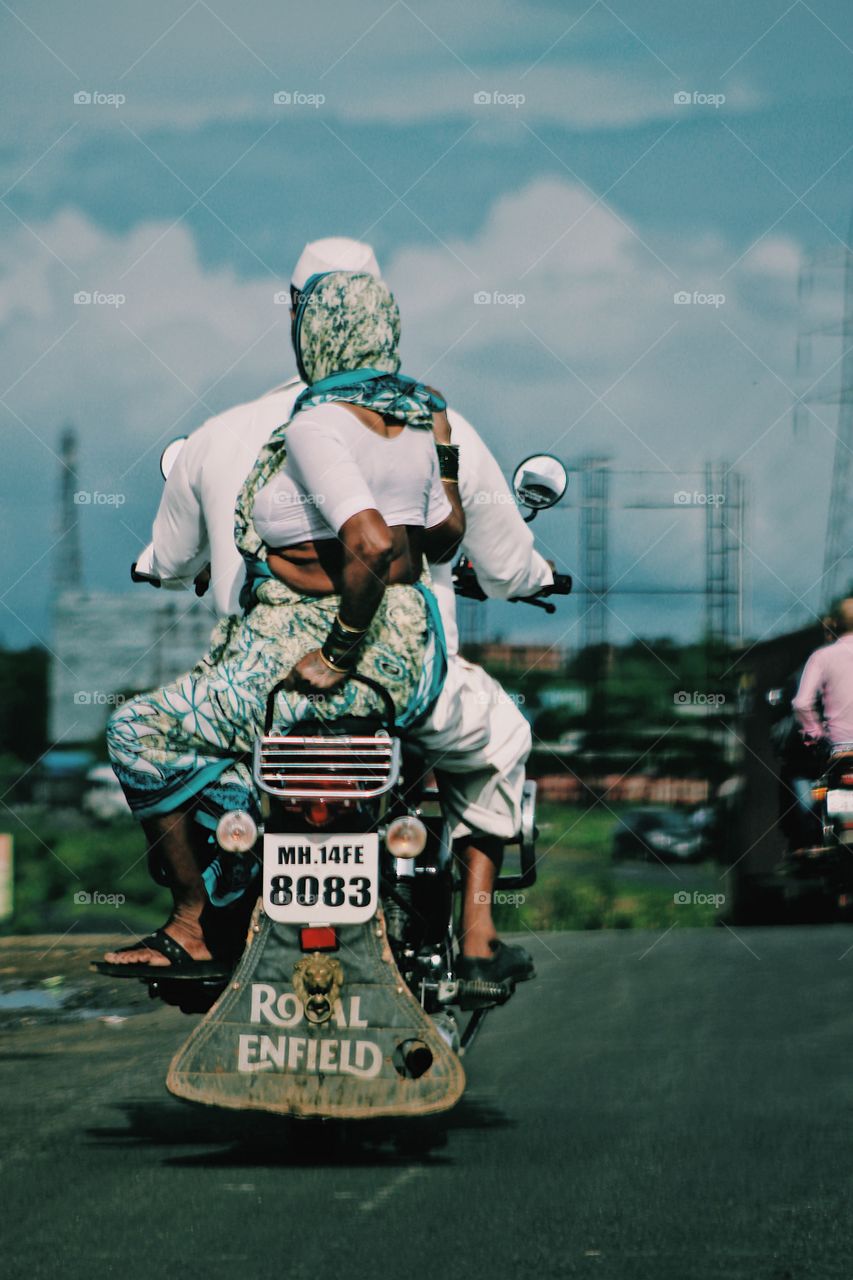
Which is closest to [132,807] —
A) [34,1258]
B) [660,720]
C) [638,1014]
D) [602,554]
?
[34,1258]

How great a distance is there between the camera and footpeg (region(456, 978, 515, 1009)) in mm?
6145

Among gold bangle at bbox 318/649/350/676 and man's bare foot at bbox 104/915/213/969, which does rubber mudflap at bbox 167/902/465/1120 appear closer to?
man's bare foot at bbox 104/915/213/969

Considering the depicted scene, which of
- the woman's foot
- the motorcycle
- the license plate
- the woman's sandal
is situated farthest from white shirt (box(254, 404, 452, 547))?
the woman's foot

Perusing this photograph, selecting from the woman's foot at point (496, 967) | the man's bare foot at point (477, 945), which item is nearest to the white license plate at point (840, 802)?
the woman's foot at point (496, 967)

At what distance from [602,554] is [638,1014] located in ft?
67.4

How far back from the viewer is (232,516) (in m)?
6.71

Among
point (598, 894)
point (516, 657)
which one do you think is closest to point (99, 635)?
point (516, 657)

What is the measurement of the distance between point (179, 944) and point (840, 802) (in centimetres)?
461

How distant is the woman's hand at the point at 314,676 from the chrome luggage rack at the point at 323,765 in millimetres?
161

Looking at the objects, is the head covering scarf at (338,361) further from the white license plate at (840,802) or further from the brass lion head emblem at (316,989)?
the white license plate at (840,802)

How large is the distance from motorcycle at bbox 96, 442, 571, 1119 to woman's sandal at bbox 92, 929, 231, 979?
0.38 metres

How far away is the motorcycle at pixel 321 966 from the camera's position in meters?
5.63

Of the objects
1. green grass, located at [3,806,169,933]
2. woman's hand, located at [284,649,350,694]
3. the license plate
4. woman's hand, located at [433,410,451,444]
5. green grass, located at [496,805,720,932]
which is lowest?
green grass, located at [496,805,720,932]

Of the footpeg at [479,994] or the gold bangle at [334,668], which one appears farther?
the footpeg at [479,994]
